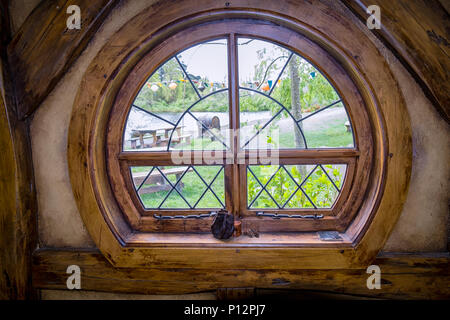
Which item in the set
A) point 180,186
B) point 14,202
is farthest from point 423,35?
point 14,202

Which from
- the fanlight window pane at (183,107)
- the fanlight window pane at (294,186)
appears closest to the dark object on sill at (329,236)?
the fanlight window pane at (294,186)

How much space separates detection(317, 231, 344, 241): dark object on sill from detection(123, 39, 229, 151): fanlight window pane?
28.3 inches

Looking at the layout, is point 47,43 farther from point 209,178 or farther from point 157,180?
point 209,178

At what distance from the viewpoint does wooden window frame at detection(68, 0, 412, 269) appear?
4.41 ft

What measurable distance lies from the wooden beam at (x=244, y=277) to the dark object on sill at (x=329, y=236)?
0.54ft

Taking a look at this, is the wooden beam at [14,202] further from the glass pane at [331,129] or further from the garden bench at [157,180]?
the glass pane at [331,129]

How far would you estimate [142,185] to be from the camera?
5.44 ft

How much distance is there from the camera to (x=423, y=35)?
4.03 ft

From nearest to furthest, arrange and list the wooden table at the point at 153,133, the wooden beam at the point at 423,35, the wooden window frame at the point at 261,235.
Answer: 1. the wooden beam at the point at 423,35
2. the wooden window frame at the point at 261,235
3. the wooden table at the point at 153,133

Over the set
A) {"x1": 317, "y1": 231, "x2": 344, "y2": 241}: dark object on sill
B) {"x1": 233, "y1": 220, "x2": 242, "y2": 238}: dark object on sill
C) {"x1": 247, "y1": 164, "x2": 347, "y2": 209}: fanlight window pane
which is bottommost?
{"x1": 317, "y1": 231, "x2": 344, "y2": 241}: dark object on sill

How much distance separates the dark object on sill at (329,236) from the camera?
1.48m

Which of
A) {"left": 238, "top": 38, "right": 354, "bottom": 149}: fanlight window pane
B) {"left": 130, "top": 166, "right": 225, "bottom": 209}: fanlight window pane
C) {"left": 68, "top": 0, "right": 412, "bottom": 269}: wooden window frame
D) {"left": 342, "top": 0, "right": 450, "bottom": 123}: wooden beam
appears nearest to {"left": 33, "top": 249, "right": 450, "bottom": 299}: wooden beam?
{"left": 68, "top": 0, "right": 412, "bottom": 269}: wooden window frame

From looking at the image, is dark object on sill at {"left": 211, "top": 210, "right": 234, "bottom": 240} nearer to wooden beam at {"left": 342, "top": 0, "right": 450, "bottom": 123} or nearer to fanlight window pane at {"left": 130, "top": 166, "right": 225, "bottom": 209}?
fanlight window pane at {"left": 130, "top": 166, "right": 225, "bottom": 209}
